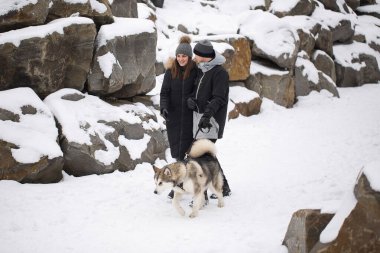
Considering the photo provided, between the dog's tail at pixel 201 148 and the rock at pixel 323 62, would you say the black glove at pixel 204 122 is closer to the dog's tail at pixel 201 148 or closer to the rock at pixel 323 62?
the dog's tail at pixel 201 148

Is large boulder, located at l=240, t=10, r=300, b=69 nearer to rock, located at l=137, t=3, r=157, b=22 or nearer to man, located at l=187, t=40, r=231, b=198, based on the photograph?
rock, located at l=137, t=3, r=157, b=22

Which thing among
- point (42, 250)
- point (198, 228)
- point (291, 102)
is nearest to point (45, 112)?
point (42, 250)

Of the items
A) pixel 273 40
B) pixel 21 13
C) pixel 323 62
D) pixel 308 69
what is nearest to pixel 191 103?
pixel 21 13

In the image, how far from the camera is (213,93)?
6.02m

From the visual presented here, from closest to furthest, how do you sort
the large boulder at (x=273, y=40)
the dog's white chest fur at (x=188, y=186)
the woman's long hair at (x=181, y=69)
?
the dog's white chest fur at (x=188, y=186) < the woman's long hair at (x=181, y=69) < the large boulder at (x=273, y=40)

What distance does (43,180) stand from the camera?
6.54m

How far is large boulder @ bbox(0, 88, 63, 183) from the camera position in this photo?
245 inches

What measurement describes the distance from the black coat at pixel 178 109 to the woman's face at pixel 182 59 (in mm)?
219

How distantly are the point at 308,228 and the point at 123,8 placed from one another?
8517mm

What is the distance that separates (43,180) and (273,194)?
3955mm

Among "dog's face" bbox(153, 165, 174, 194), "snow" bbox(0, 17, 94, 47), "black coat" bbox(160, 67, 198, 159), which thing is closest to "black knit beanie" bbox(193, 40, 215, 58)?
"black coat" bbox(160, 67, 198, 159)

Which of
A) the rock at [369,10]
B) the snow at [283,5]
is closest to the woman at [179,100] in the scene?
the snow at [283,5]

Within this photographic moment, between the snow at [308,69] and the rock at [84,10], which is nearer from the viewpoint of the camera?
the rock at [84,10]

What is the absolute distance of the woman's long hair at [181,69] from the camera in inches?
250
